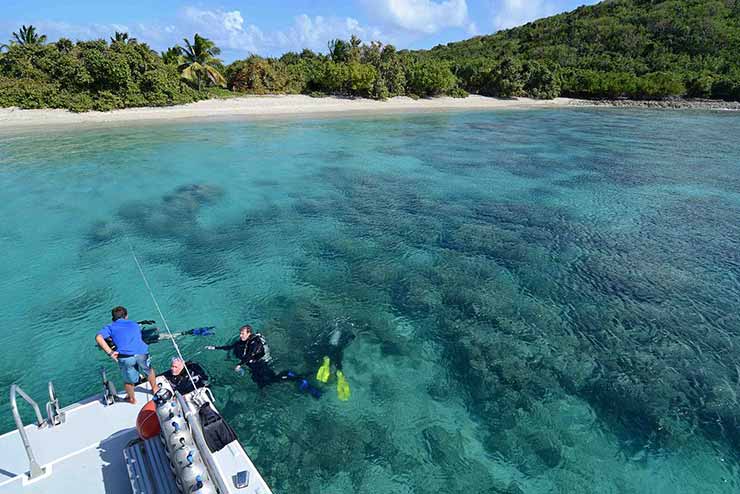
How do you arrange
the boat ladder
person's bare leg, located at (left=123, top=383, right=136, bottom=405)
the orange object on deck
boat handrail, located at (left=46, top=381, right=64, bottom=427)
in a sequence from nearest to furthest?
1. the boat ladder
2. the orange object on deck
3. boat handrail, located at (left=46, top=381, right=64, bottom=427)
4. person's bare leg, located at (left=123, top=383, right=136, bottom=405)

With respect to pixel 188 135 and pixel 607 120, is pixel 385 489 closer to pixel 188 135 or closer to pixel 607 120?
pixel 188 135

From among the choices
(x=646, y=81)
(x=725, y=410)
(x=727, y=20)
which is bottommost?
(x=725, y=410)

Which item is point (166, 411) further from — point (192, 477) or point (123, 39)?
point (123, 39)

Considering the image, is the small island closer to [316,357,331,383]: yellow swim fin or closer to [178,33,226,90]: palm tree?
[178,33,226,90]: palm tree

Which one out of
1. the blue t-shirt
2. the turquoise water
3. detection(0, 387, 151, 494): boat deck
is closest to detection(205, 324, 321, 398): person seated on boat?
the turquoise water

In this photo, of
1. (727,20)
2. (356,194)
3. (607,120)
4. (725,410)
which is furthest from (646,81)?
(725,410)

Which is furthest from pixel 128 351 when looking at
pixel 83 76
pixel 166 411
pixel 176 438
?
pixel 83 76
